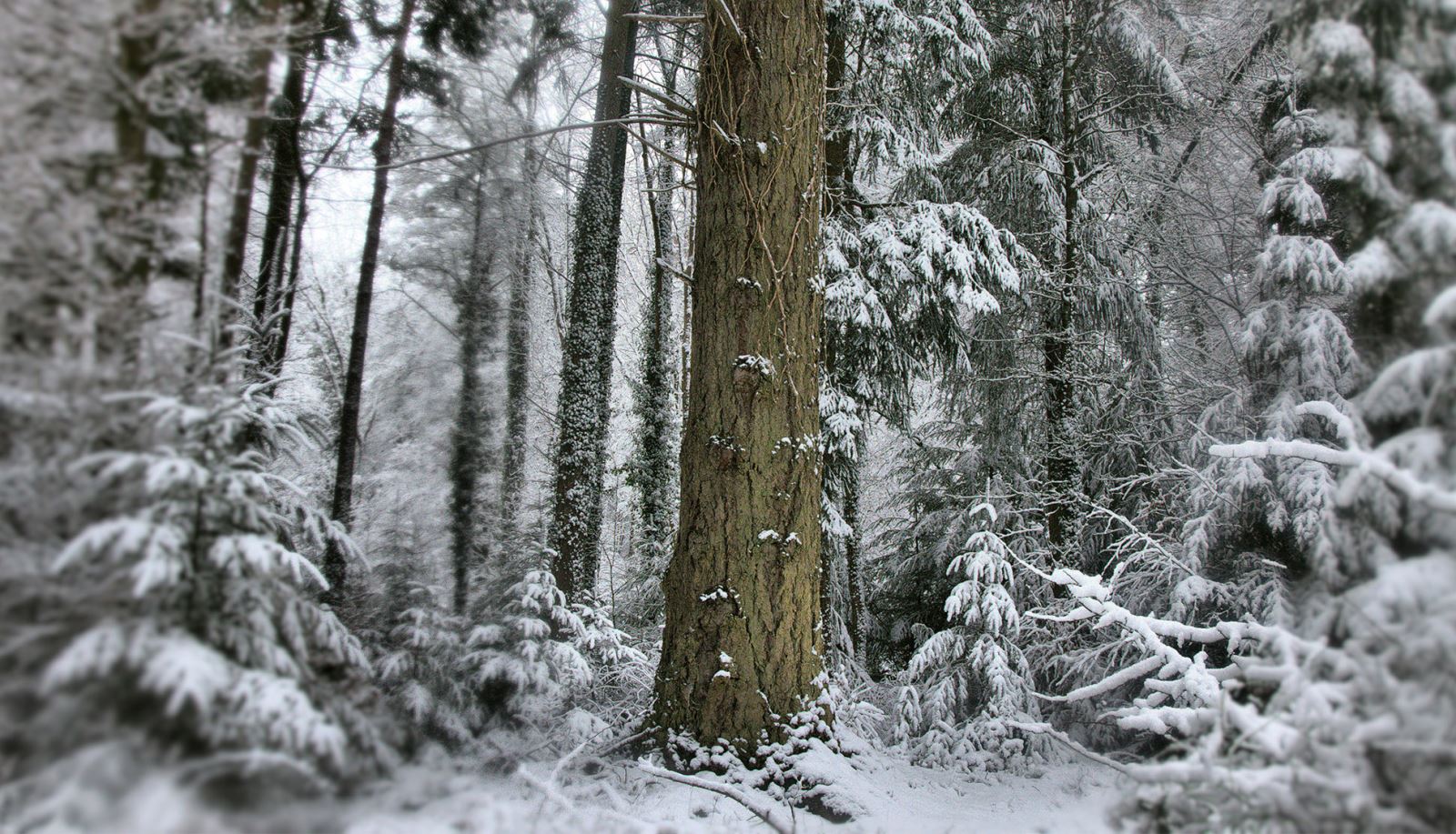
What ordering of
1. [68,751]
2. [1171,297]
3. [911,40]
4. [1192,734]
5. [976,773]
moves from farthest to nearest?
[1171,297], [911,40], [976,773], [1192,734], [68,751]

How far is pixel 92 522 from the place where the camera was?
1456 mm

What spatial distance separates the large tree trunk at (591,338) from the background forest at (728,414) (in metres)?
0.07

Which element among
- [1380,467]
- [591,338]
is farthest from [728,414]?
[591,338]

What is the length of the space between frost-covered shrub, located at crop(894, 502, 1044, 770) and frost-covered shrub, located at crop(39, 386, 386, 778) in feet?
15.3

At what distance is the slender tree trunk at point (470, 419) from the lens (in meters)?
5.20

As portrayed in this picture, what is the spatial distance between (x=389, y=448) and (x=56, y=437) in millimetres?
3734

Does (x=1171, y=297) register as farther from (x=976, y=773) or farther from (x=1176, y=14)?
(x=976, y=773)

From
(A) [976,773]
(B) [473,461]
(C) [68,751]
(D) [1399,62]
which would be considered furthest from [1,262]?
(A) [976,773]

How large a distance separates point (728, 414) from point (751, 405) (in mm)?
120

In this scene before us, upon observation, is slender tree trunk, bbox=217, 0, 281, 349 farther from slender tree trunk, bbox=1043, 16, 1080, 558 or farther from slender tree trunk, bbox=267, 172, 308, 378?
slender tree trunk, bbox=1043, 16, 1080, 558

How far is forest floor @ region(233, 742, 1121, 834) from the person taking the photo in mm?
1531


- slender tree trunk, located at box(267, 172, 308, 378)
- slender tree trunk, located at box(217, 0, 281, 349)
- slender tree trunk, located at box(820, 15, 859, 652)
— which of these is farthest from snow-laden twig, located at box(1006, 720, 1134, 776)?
slender tree trunk, located at box(820, 15, 859, 652)

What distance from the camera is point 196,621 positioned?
159 centimetres

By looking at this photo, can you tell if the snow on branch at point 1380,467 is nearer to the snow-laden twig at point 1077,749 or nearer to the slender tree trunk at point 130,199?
the snow-laden twig at point 1077,749
